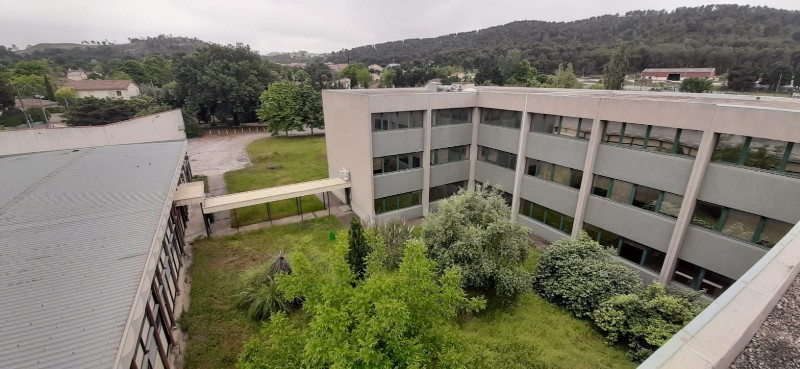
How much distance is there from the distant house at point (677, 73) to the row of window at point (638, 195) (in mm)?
111686

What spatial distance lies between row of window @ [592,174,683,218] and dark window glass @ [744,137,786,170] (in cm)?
295

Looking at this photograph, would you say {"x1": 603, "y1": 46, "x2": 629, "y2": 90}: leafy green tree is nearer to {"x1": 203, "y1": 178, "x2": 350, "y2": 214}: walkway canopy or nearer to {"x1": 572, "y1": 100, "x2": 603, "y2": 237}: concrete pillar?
{"x1": 572, "y1": 100, "x2": 603, "y2": 237}: concrete pillar

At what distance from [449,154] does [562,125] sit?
8610 mm

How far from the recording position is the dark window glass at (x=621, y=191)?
18.1 meters

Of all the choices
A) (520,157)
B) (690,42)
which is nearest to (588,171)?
(520,157)

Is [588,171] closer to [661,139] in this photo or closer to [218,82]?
[661,139]

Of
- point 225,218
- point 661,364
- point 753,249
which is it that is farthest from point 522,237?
point 225,218

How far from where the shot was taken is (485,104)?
25.0m

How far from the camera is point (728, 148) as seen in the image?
563 inches

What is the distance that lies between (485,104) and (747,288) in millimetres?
21162

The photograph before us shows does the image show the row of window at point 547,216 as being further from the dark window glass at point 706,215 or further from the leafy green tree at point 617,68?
the leafy green tree at point 617,68

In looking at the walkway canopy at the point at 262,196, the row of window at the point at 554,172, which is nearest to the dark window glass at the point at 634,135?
the row of window at the point at 554,172

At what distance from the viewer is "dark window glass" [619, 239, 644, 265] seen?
18141 mm

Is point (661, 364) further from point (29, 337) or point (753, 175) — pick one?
point (753, 175)
